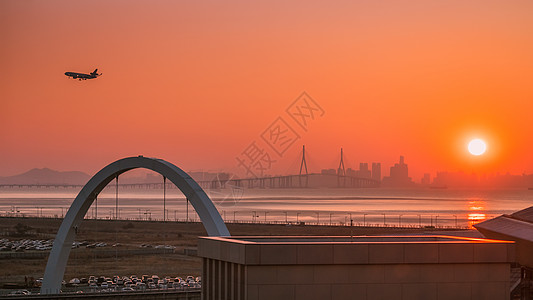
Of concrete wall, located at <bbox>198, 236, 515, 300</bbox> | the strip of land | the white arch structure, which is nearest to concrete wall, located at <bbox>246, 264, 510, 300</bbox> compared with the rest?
concrete wall, located at <bbox>198, 236, 515, 300</bbox>

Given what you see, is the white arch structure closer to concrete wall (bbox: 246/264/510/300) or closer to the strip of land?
concrete wall (bbox: 246/264/510/300)

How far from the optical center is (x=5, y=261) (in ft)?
295

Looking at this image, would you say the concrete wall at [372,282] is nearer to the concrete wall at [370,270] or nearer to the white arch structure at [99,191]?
the concrete wall at [370,270]

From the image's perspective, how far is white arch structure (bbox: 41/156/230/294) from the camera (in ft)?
106

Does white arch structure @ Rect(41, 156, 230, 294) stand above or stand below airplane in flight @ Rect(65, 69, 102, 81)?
below

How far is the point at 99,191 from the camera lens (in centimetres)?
4050

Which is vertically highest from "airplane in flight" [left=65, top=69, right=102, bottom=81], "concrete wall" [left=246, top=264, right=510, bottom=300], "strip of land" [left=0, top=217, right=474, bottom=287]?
"airplane in flight" [left=65, top=69, right=102, bottom=81]

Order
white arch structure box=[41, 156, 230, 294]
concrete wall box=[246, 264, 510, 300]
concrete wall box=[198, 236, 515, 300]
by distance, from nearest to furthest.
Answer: concrete wall box=[198, 236, 515, 300], concrete wall box=[246, 264, 510, 300], white arch structure box=[41, 156, 230, 294]

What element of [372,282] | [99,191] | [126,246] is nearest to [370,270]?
[372,282]

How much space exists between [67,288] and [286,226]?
80805 millimetres

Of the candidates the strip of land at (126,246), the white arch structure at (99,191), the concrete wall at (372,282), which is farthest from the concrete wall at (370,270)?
the strip of land at (126,246)

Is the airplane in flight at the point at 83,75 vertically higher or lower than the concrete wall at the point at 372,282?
higher

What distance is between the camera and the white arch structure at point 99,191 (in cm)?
3222

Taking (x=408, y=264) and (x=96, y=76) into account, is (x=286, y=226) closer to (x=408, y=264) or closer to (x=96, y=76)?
(x=96, y=76)
